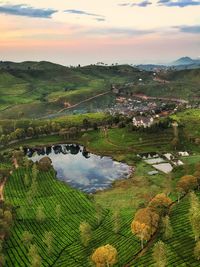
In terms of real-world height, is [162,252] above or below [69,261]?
above

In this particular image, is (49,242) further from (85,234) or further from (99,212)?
(99,212)

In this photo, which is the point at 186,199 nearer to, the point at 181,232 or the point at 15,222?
the point at 181,232

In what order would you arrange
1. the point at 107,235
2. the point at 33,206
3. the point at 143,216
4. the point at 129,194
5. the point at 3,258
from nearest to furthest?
the point at 3,258 < the point at 143,216 < the point at 107,235 < the point at 33,206 < the point at 129,194

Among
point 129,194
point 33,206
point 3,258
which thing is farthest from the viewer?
point 129,194

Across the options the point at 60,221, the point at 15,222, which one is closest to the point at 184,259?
the point at 60,221

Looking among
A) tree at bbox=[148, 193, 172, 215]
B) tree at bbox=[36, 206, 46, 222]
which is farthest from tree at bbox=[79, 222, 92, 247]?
tree at bbox=[148, 193, 172, 215]

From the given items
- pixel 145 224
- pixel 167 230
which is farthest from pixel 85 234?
pixel 167 230

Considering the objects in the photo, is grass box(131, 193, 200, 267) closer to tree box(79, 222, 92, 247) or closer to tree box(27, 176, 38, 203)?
tree box(79, 222, 92, 247)

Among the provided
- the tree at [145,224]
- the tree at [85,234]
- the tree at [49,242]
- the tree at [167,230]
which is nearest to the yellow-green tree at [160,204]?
the tree at [145,224]
